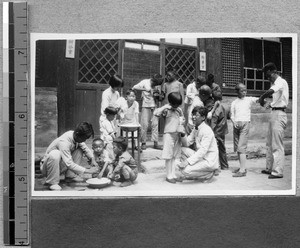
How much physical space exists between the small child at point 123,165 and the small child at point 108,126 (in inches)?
2.0

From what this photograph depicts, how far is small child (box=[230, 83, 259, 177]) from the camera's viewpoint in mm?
3279

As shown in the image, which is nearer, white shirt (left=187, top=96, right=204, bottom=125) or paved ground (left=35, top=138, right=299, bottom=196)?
paved ground (left=35, top=138, right=299, bottom=196)

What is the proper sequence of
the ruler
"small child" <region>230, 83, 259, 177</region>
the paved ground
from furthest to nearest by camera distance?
"small child" <region>230, 83, 259, 177</region>, the paved ground, the ruler

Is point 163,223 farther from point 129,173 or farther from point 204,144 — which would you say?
point 204,144

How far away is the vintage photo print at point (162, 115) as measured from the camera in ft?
10.4

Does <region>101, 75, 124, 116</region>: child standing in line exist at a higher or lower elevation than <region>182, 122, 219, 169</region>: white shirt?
higher

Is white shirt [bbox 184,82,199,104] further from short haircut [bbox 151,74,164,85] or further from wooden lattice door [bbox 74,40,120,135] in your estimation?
wooden lattice door [bbox 74,40,120,135]

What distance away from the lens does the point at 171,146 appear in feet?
10.8

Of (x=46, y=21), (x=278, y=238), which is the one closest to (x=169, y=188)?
(x=278, y=238)

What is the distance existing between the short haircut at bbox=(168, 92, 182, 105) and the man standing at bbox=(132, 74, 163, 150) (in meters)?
0.11

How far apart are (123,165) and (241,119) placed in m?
1.11

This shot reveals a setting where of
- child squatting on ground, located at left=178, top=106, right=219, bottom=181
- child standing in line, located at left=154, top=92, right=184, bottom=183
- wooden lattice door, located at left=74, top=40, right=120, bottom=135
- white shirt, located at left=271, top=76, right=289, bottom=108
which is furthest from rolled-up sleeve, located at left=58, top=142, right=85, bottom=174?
white shirt, located at left=271, top=76, right=289, bottom=108

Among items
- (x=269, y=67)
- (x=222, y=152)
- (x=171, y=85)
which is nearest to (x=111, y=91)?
(x=171, y=85)

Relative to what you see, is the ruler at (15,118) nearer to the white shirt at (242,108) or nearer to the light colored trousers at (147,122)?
the light colored trousers at (147,122)
